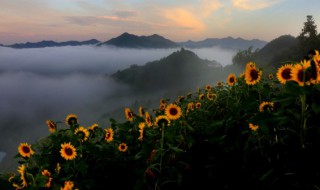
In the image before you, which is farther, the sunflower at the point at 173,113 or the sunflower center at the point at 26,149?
the sunflower center at the point at 26,149

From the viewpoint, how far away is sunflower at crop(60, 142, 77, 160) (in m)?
3.65

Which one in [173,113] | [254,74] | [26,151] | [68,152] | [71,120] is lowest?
[26,151]

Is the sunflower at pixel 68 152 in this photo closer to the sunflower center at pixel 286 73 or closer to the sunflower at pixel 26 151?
the sunflower at pixel 26 151

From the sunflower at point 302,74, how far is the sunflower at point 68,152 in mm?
2540

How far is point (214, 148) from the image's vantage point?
3.22 meters

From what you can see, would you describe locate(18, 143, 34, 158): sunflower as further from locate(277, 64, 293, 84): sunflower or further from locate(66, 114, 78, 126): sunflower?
locate(277, 64, 293, 84): sunflower

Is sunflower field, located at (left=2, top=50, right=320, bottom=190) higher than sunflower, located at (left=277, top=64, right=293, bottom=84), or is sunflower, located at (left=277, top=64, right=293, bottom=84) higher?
sunflower, located at (left=277, top=64, right=293, bottom=84)

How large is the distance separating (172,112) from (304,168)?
65.1 inches

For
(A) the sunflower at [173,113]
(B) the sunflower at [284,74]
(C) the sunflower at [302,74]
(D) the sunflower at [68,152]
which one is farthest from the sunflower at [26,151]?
(C) the sunflower at [302,74]

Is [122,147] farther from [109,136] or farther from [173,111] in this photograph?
[173,111]

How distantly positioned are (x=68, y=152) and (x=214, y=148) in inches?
67.9

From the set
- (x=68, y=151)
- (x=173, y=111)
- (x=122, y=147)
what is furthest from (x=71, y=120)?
(x=173, y=111)

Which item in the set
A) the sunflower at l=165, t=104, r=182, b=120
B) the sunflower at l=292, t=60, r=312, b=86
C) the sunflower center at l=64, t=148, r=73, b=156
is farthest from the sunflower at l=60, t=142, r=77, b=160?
the sunflower at l=292, t=60, r=312, b=86

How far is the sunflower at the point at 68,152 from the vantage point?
3.65 m
